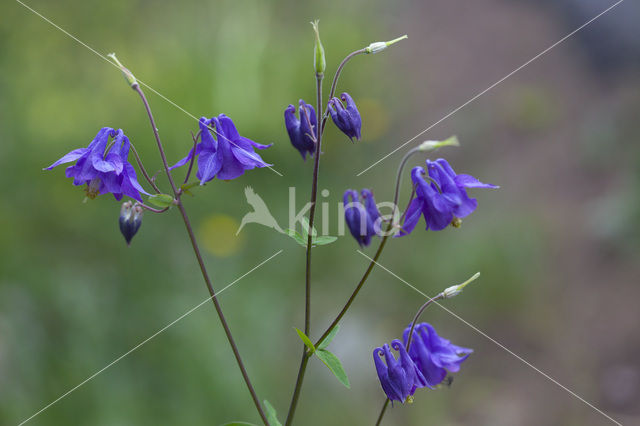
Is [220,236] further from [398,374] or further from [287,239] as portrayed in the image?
[398,374]

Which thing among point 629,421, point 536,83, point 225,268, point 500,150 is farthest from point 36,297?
point 536,83

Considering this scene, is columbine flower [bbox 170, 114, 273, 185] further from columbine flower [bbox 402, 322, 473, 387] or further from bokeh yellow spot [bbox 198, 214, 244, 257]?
bokeh yellow spot [bbox 198, 214, 244, 257]

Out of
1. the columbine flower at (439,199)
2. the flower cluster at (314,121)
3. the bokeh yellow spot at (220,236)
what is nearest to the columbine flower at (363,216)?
the columbine flower at (439,199)

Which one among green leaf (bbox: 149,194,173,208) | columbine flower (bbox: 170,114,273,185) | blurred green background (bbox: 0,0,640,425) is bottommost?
blurred green background (bbox: 0,0,640,425)

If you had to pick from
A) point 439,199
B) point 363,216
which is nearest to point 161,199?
point 363,216

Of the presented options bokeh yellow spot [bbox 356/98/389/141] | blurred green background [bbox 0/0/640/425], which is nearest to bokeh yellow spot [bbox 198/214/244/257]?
blurred green background [bbox 0/0/640/425]

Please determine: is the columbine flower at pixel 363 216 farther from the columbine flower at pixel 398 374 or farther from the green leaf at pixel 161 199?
the green leaf at pixel 161 199
